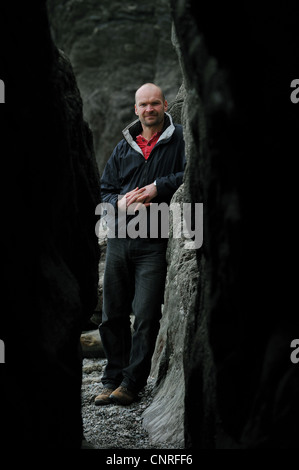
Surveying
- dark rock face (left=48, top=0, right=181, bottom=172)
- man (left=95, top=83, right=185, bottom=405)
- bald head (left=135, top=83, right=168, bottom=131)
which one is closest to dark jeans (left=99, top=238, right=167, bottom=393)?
man (left=95, top=83, right=185, bottom=405)

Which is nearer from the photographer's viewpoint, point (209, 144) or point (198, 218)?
point (209, 144)

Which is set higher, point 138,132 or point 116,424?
point 138,132

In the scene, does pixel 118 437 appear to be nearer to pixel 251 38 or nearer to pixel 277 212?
pixel 277 212

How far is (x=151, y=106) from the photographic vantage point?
16.7 feet

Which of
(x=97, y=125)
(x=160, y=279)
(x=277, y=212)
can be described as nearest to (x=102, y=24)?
(x=97, y=125)

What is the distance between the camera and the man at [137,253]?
4.94 metres

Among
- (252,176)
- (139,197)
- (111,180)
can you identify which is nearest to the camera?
(252,176)

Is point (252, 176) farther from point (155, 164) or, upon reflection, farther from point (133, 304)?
point (133, 304)

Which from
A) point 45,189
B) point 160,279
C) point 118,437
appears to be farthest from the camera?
point 160,279

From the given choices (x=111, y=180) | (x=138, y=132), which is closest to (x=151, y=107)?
(x=138, y=132)

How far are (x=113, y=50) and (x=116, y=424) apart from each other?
36.8 ft

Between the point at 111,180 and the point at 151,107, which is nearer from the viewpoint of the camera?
the point at 151,107

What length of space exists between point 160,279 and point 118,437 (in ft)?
4.19

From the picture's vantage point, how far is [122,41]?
14.2 metres
